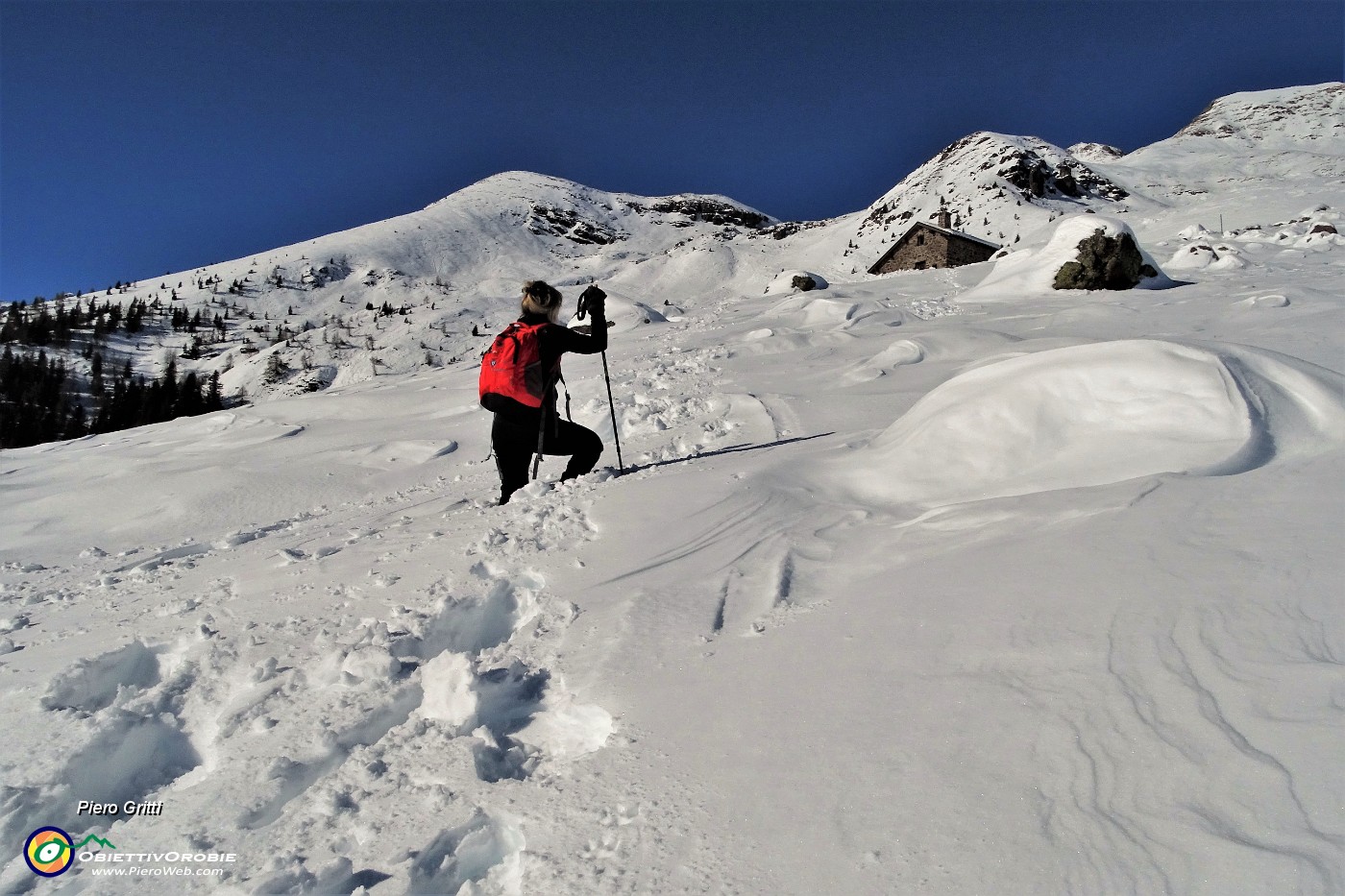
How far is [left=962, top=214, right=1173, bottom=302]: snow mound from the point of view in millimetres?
13984

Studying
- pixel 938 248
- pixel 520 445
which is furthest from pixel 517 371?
pixel 938 248

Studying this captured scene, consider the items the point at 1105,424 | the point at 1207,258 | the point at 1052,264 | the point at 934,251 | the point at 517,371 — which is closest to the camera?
the point at 1105,424

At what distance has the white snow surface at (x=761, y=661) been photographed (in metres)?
1.52

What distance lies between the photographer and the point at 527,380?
4629 millimetres

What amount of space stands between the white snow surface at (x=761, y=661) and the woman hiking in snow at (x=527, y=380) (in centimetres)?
41

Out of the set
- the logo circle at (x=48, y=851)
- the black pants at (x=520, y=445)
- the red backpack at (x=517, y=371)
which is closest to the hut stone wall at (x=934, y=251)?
the black pants at (x=520, y=445)

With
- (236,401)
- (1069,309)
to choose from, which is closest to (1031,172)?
(1069,309)

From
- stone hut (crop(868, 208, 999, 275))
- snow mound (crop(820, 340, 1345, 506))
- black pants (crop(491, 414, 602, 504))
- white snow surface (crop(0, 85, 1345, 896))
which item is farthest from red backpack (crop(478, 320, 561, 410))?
stone hut (crop(868, 208, 999, 275))

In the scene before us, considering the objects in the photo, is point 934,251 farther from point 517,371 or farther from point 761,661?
point 761,661

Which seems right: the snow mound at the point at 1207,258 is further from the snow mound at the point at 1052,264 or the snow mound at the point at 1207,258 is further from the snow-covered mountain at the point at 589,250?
the snow-covered mountain at the point at 589,250

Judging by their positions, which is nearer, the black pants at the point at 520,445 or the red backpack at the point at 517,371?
the red backpack at the point at 517,371

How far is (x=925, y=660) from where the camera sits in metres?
2.08

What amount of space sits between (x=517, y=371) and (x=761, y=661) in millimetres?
2974

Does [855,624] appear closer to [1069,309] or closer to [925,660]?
[925,660]
